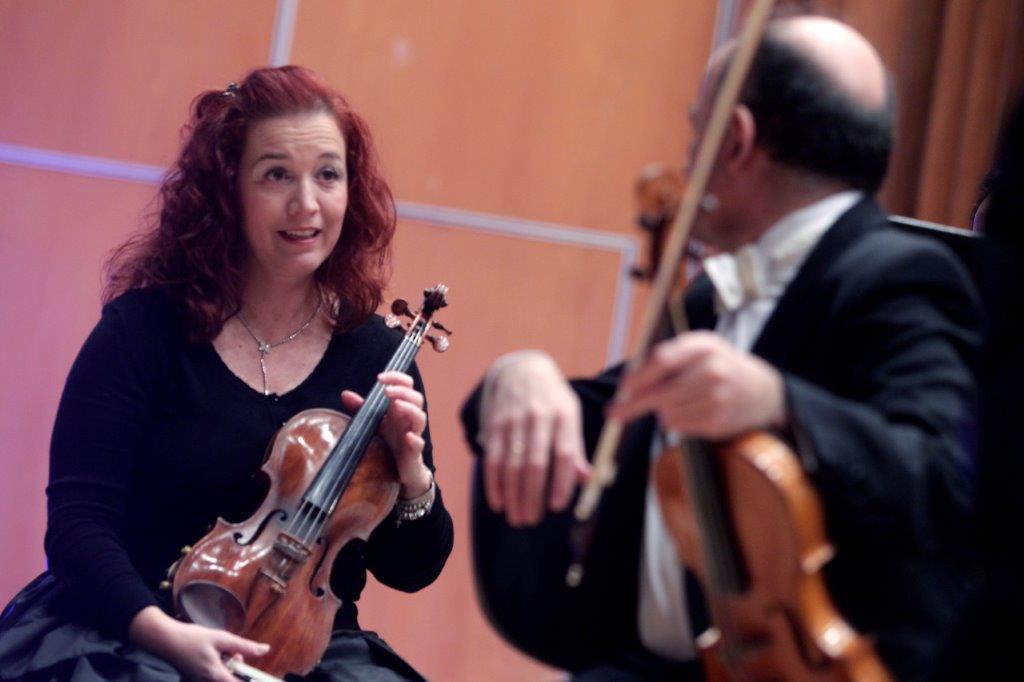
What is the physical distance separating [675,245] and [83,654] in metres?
0.99

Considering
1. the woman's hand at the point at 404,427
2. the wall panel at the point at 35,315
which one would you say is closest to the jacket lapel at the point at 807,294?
the woman's hand at the point at 404,427

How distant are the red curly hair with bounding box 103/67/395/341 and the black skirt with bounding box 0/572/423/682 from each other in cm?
42

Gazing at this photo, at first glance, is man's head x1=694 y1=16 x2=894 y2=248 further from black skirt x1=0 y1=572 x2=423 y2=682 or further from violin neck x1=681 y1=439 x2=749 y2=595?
black skirt x1=0 y1=572 x2=423 y2=682

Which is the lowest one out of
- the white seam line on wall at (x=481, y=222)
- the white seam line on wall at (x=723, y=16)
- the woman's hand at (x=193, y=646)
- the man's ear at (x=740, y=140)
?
the woman's hand at (x=193, y=646)

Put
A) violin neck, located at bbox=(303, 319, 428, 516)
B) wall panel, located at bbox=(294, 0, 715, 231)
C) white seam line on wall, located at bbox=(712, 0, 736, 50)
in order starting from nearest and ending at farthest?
1. violin neck, located at bbox=(303, 319, 428, 516)
2. wall panel, located at bbox=(294, 0, 715, 231)
3. white seam line on wall, located at bbox=(712, 0, 736, 50)

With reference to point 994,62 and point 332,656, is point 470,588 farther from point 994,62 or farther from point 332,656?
point 994,62

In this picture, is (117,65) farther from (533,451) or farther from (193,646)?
(533,451)

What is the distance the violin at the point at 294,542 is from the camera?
5.16 feet

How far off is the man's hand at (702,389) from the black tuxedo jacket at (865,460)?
3cm

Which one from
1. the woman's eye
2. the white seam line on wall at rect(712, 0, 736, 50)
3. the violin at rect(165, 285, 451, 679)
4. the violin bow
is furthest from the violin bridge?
the white seam line on wall at rect(712, 0, 736, 50)

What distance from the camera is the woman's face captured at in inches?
73.1

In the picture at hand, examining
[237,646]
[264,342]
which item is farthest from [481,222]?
[237,646]

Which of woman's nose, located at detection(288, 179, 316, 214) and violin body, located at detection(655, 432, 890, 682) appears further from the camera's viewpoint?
woman's nose, located at detection(288, 179, 316, 214)

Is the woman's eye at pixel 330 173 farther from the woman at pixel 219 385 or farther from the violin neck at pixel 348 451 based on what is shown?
the violin neck at pixel 348 451
